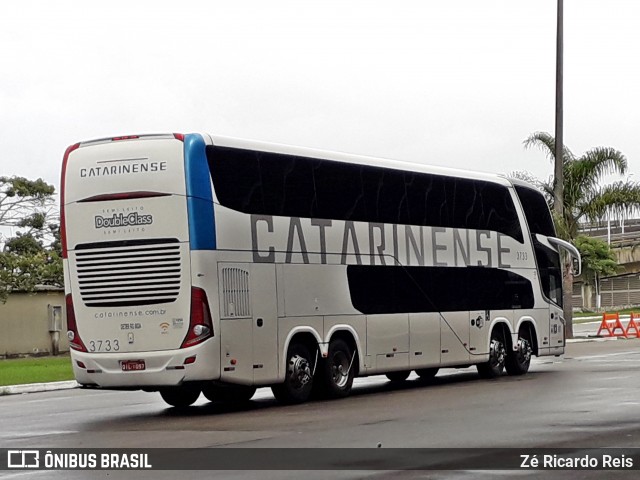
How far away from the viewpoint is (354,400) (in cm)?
2111

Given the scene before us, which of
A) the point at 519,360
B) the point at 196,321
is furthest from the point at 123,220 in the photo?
the point at 519,360

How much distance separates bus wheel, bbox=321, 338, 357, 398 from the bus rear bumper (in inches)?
109

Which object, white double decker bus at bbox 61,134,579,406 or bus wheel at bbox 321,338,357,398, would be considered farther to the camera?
bus wheel at bbox 321,338,357,398

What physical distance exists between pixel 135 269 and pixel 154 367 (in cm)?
148

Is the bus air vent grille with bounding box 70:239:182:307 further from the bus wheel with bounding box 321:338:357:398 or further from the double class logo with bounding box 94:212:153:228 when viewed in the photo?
the bus wheel with bounding box 321:338:357:398

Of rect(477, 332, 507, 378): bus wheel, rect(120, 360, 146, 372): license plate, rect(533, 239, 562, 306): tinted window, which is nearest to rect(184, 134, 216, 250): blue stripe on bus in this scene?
rect(120, 360, 146, 372): license plate

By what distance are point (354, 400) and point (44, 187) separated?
32.9 metres

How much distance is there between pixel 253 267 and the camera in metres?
19.8

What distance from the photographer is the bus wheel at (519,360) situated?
88.3ft

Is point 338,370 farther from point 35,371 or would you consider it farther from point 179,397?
point 35,371

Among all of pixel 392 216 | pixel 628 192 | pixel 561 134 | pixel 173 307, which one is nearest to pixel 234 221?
pixel 173 307

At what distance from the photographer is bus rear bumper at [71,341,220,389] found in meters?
18.6

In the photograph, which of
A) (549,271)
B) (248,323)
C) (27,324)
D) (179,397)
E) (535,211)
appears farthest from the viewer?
(27,324)

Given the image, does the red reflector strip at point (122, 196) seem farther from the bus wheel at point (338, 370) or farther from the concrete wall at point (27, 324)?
the concrete wall at point (27, 324)
